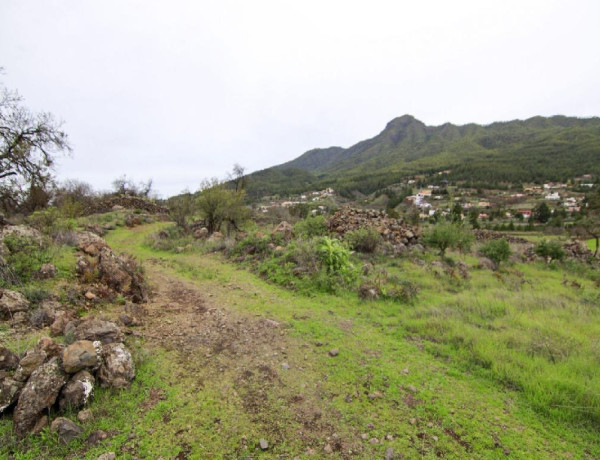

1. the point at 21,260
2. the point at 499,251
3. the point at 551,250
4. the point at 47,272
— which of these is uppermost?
the point at 21,260

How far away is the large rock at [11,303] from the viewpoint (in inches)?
152

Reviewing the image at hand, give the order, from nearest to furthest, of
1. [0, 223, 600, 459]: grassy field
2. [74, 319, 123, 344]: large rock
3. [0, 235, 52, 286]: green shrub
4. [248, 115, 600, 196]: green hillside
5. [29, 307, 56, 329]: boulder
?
1. [0, 223, 600, 459]: grassy field
2. [74, 319, 123, 344]: large rock
3. [29, 307, 56, 329]: boulder
4. [0, 235, 52, 286]: green shrub
5. [248, 115, 600, 196]: green hillside

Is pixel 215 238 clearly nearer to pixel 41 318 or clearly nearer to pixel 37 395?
pixel 41 318

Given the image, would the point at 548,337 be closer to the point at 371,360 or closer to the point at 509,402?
the point at 509,402

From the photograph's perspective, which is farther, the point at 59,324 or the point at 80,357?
the point at 59,324

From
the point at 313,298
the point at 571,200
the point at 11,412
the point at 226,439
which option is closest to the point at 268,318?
the point at 313,298

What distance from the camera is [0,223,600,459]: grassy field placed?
95.2 inches

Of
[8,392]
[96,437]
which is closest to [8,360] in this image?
[8,392]

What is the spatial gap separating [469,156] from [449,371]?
117 meters

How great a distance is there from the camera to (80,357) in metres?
2.71

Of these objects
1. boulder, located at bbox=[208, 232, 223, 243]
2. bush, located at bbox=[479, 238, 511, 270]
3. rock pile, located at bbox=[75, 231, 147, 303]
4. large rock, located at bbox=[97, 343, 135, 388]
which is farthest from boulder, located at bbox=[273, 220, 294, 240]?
bush, located at bbox=[479, 238, 511, 270]

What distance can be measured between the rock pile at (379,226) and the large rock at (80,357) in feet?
36.1

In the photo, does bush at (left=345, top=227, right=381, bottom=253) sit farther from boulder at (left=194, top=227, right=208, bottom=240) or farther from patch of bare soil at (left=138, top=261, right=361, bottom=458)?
boulder at (left=194, top=227, right=208, bottom=240)

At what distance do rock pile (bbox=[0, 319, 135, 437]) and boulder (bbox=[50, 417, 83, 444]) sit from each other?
6.3 inches
